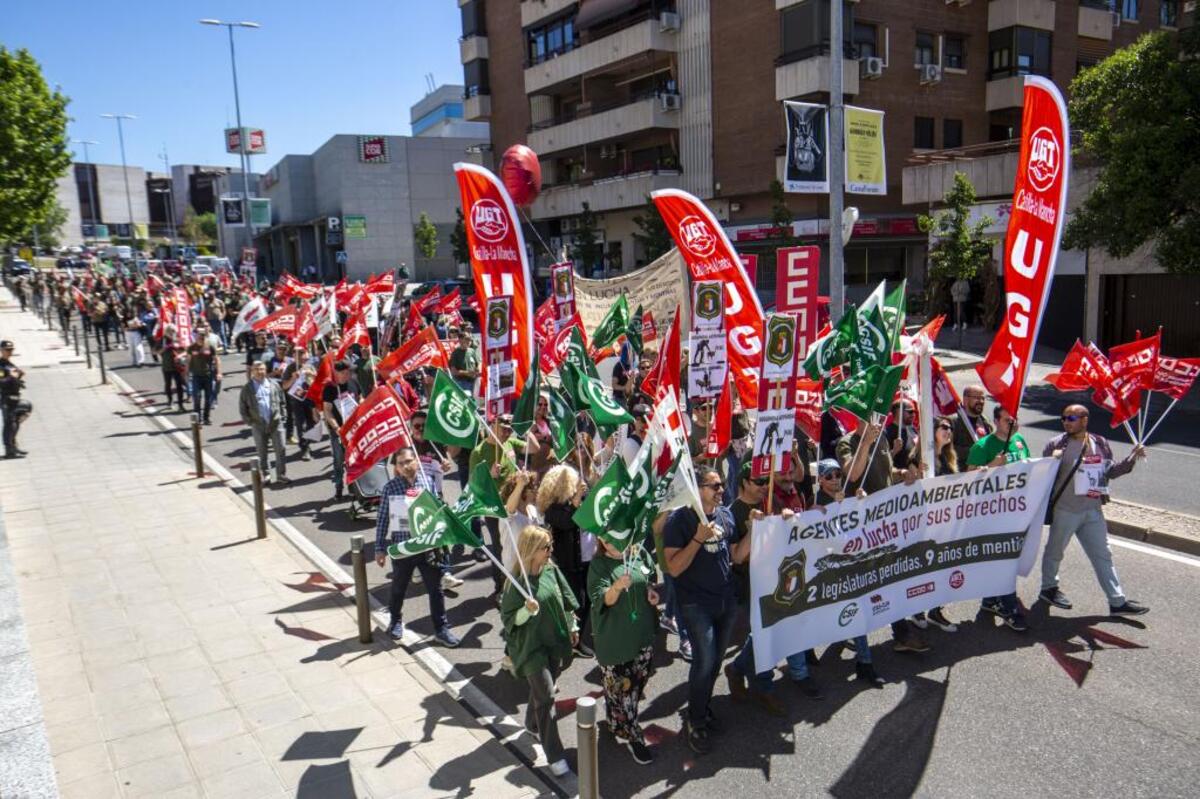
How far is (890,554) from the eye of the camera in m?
6.50

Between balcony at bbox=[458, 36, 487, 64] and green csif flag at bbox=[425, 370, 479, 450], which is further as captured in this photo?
balcony at bbox=[458, 36, 487, 64]

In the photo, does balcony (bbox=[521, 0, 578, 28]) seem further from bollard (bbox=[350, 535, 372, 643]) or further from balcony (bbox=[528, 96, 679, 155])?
bollard (bbox=[350, 535, 372, 643])

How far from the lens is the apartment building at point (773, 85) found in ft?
109

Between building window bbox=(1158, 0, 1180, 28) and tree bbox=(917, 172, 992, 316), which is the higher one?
building window bbox=(1158, 0, 1180, 28)

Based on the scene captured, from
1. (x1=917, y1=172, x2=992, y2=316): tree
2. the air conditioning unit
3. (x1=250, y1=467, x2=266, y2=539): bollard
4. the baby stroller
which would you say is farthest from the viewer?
the air conditioning unit

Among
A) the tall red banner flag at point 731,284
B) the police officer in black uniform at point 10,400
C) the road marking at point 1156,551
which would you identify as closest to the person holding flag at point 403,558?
the tall red banner flag at point 731,284

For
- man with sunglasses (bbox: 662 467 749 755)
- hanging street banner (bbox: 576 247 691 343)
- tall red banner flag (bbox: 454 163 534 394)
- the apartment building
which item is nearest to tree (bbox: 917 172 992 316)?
the apartment building

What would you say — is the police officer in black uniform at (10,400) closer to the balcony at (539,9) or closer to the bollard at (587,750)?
the bollard at (587,750)

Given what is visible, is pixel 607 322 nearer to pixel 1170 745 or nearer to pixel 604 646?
pixel 604 646

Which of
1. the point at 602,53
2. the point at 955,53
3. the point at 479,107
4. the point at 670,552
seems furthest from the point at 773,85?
the point at 670,552

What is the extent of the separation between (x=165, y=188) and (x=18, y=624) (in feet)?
468

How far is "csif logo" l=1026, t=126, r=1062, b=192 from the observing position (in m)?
6.91

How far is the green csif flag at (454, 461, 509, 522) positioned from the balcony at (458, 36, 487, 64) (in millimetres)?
49822

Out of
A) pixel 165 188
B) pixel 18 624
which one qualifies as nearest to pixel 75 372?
pixel 18 624
